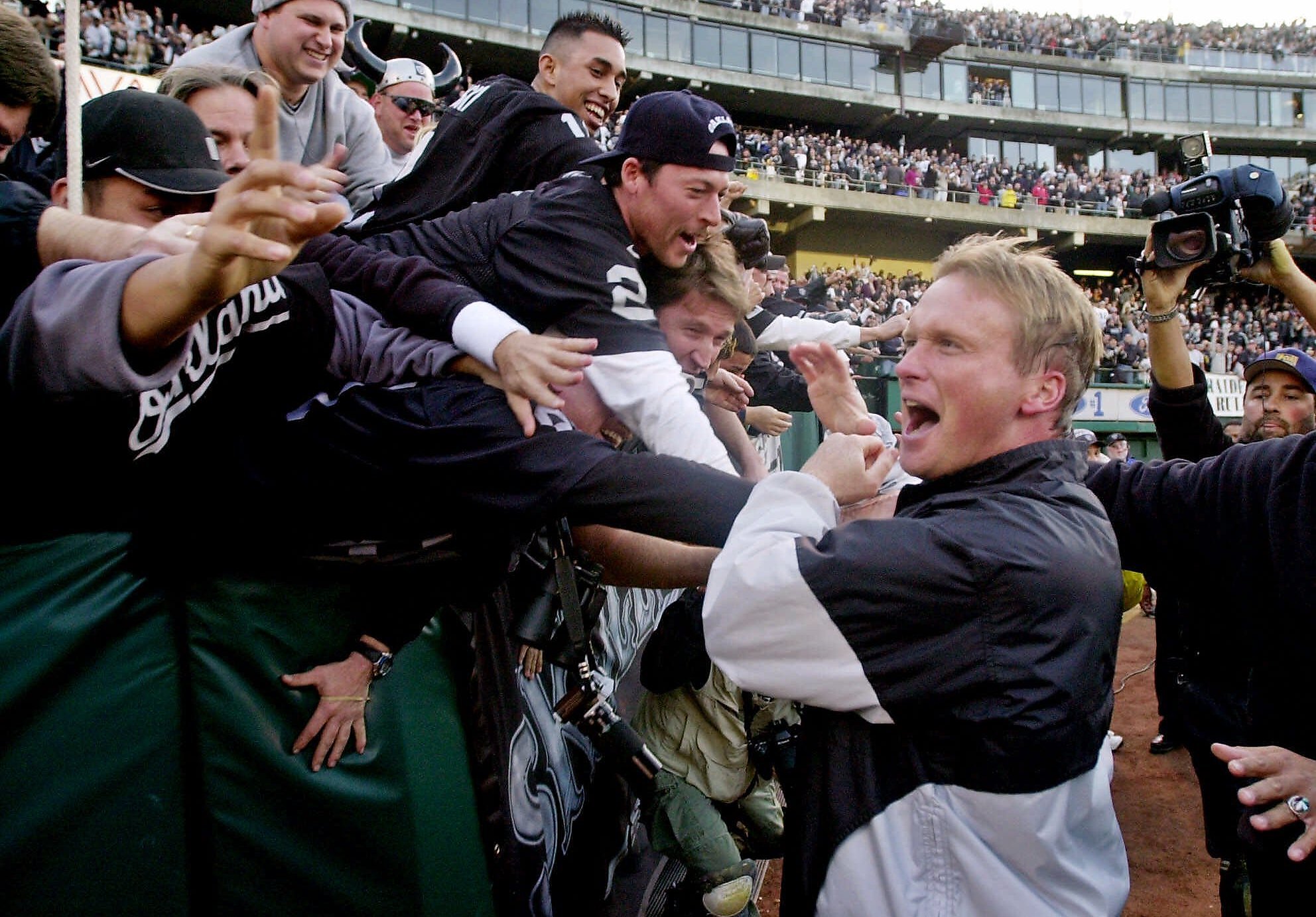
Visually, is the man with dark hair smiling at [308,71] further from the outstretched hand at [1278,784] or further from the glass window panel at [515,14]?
the glass window panel at [515,14]

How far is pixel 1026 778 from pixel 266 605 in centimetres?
165

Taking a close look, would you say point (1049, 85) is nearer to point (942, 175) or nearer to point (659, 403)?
point (942, 175)

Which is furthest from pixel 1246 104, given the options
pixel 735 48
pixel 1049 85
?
pixel 735 48

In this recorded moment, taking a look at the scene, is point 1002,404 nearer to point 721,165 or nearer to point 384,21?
point 721,165

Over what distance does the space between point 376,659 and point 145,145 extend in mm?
1234

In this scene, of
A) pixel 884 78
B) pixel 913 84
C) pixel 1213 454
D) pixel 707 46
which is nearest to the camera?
pixel 1213 454

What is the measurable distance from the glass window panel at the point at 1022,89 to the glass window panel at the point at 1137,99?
413 cm

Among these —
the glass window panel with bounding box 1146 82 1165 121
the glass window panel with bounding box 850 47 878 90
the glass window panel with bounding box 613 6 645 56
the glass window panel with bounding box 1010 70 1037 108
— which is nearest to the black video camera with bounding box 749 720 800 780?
the glass window panel with bounding box 613 6 645 56

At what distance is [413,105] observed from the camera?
530 cm

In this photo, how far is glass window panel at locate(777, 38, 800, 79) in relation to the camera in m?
31.8

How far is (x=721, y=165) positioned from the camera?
248cm

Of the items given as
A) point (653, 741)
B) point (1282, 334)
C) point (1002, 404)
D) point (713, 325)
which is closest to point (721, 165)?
point (713, 325)

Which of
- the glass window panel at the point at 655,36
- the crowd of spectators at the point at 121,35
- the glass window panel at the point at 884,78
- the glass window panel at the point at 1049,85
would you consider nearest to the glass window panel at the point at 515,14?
the glass window panel at the point at 655,36

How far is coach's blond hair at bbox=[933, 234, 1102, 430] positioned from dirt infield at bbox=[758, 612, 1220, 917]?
2281 mm
